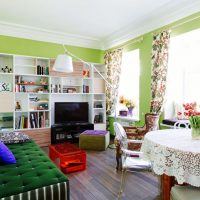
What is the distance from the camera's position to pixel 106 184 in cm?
279

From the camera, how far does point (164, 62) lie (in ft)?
12.9

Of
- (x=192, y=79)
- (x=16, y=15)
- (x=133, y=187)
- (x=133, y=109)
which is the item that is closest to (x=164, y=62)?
(x=192, y=79)

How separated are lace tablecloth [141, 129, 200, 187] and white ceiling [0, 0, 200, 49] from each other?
8.87ft

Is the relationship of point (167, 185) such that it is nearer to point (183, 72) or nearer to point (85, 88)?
point (183, 72)

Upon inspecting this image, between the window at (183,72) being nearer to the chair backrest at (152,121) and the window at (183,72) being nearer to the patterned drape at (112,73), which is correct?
the chair backrest at (152,121)

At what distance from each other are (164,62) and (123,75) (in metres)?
1.69

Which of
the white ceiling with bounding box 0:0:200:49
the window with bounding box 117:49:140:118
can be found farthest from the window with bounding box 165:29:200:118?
the window with bounding box 117:49:140:118

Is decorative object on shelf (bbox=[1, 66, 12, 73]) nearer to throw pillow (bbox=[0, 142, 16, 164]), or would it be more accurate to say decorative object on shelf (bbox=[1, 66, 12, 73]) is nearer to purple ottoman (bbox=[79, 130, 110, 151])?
purple ottoman (bbox=[79, 130, 110, 151])

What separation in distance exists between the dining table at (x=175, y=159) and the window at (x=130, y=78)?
301 cm

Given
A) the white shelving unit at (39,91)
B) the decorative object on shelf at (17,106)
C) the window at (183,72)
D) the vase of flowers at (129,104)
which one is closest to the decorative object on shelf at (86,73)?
the white shelving unit at (39,91)

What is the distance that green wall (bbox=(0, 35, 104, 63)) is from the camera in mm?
4699

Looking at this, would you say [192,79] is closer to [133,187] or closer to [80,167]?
[133,187]

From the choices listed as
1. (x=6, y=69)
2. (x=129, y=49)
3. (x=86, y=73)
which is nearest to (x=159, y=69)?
(x=129, y=49)

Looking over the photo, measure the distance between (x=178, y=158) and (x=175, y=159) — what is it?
3 centimetres
